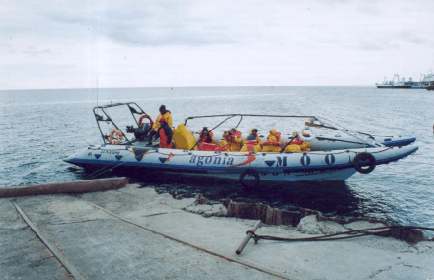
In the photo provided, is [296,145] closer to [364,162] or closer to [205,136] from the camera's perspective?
[364,162]

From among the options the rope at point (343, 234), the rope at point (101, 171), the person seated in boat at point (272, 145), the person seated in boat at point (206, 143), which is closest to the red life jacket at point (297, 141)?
the person seated in boat at point (272, 145)

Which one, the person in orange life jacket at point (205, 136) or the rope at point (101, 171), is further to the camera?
the rope at point (101, 171)

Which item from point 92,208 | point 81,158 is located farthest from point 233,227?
point 81,158

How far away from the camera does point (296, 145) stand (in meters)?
12.9

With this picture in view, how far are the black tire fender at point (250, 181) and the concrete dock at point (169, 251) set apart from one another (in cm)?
422

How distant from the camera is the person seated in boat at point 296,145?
12773 mm

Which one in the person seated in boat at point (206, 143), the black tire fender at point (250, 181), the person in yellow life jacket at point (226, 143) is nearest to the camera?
the black tire fender at point (250, 181)

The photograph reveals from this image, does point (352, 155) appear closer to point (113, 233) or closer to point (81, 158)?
point (113, 233)

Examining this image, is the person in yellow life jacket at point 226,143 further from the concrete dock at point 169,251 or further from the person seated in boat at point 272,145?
the concrete dock at point 169,251

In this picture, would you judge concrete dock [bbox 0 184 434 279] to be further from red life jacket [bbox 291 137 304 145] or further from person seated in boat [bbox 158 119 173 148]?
person seated in boat [bbox 158 119 173 148]

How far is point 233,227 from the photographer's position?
795 cm

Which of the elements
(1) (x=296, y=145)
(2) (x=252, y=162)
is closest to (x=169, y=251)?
(2) (x=252, y=162)

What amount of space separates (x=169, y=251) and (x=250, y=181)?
7.17 metres

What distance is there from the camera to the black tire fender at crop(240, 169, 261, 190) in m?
12.7
